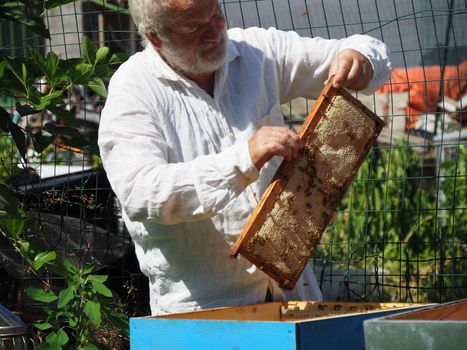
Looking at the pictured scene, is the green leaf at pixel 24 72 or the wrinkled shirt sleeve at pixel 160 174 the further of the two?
the green leaf at pixel 24 72

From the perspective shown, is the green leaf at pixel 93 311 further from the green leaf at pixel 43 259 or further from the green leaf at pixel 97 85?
the green leaf at pixel 97 85

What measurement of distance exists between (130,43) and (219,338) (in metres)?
2.90

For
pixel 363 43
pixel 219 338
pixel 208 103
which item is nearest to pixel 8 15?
pixel 208 103

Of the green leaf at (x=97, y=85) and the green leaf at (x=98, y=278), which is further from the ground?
the green leaf at (x=97, y=85)

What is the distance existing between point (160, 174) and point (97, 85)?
1078 mm

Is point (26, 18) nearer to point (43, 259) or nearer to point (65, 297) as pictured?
point (43, 259)

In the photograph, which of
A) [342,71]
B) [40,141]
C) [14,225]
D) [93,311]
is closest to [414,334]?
[342,71]

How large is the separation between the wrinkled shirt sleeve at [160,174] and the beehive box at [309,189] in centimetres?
13

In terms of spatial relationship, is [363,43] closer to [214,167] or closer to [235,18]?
[214,167]

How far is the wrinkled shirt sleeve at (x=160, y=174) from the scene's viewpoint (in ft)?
8.38

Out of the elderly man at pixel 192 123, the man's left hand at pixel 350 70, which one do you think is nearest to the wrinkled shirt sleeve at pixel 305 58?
the elderly man at pixel 192 123

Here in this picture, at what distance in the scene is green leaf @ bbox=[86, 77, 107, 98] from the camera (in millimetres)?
3566

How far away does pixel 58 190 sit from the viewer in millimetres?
4641

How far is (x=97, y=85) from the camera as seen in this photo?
3.58 m
